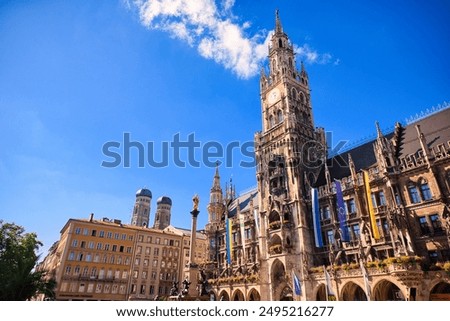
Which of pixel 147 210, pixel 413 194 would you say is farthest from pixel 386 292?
pixel 147 210

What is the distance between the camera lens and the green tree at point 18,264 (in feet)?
109

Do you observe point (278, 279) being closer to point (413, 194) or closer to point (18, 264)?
point (413, 194)

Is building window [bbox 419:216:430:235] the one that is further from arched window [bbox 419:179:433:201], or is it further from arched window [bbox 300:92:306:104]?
arched window [bbox 300:92:306:104]

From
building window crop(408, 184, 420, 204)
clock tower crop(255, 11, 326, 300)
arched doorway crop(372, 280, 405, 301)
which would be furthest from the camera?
clock tower crop(255, 11, 326, 300)

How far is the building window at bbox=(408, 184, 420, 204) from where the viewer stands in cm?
2989

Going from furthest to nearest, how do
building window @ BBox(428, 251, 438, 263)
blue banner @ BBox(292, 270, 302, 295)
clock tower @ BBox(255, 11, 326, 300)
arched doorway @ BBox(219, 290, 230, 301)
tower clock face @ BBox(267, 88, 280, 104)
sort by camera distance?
tower clock face @ BBox(267, 88, 280, 104) < arched doorway @ BBox(219, 290, 230, 301) < clock tower @ BBox(255, 11, 326, 300) < blue banner @ BBox(292, 270, 302, 295) < building window @ BBox(428, 251, 438, 263)

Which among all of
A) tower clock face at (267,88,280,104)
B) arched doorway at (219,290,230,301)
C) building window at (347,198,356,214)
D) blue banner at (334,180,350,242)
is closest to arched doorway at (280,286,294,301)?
blue banner at (334,180,350,242)

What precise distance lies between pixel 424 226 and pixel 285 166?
63.0 feet

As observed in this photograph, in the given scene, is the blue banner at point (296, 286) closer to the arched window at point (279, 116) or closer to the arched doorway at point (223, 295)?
the arched doorway at point (223, 295)

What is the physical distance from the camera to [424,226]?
28594 millimetres

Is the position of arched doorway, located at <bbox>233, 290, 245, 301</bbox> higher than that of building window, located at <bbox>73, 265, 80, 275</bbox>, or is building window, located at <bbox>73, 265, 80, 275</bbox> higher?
building window, located at <bbox>73, 265, 80, 275</bbox>
